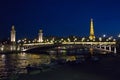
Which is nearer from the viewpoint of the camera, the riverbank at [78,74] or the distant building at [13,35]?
the riverbank at [78,74]

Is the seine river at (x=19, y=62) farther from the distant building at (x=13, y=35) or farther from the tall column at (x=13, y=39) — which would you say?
the distant building at (x=13, y=35)

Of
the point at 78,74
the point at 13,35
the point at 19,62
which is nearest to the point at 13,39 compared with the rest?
the point at 13,35

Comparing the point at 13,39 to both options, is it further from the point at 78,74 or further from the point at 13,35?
the point at 78,74

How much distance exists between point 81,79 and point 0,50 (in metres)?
71.4

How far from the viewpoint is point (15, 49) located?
314 ft

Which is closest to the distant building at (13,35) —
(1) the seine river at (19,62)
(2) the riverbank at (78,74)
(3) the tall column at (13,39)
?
(3) the tall column at (13,39)

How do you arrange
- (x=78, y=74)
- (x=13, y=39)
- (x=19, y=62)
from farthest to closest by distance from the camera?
(x=13, y=39)
(x=19, y=62)
(x=78, y=74)

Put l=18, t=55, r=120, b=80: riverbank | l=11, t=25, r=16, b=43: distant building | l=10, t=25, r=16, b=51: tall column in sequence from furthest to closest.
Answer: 1. l=11, t=25, r=16, b=43: distant building
2. l=10, t=25, r=16, b=51: tall column
3. l=18, t=55, r=120, b=80: riverbank

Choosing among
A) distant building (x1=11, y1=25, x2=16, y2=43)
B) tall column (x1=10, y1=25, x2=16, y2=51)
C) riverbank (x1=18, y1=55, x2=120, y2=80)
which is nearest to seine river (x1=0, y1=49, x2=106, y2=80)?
riverbank (x1=18, y1=55, x2=120, y2=80)

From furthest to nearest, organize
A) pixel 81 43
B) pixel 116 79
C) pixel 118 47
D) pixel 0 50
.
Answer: pixel 0 50, pixel 81 43, pixel 118 47, pixel 116 79

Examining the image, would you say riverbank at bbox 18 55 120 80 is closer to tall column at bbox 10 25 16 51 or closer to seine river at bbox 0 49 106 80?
seine river at bbox 0 49 106 80

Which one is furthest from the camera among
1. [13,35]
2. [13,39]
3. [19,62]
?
[13,35]

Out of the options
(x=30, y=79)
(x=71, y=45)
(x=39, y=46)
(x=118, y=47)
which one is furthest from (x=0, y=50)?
(x=30, y=79)

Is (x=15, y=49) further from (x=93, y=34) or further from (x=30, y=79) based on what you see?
(x=30, y=79)
